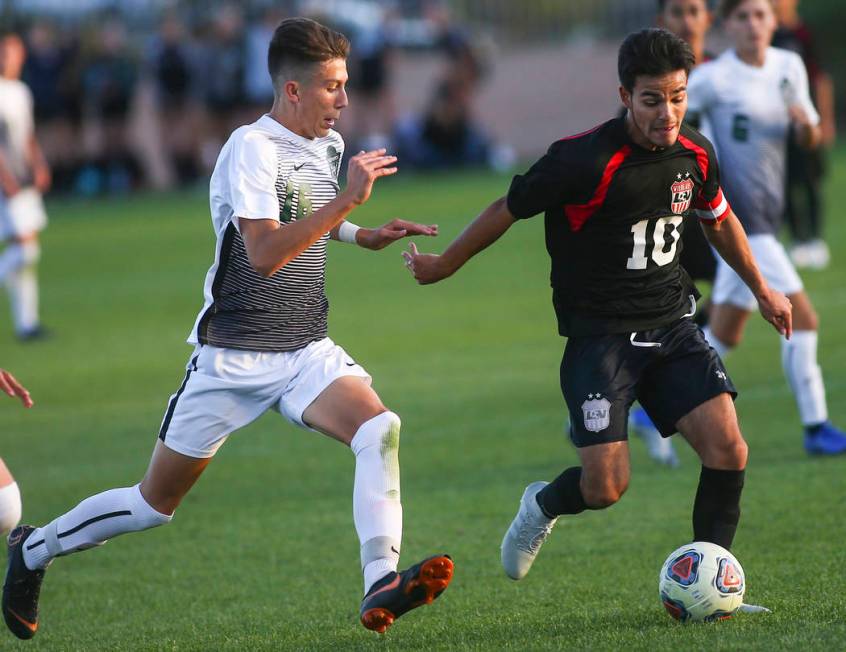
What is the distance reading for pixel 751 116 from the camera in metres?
7.91

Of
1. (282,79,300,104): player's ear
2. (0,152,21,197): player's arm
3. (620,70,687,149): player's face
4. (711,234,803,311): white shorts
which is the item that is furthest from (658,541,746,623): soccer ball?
(0,152,21,197): player's arm

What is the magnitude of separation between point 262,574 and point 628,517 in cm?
185

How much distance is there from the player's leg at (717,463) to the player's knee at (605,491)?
0.29 meters

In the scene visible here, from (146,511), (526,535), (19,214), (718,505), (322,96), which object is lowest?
(19,214)

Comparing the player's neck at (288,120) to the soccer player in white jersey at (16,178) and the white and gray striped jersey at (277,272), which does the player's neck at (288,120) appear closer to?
the white and gray striped jersey at (277,272)

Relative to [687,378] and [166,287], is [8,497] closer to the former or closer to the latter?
[687,378]

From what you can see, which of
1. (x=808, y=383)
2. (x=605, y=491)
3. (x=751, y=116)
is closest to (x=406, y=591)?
(x=605, y=491)

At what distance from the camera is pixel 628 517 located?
6871 millimetres

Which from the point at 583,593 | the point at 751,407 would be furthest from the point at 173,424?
the point at 751,407

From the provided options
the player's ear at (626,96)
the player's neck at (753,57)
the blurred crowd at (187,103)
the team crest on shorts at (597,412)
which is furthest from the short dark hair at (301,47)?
the blurred crowd at (187,103)

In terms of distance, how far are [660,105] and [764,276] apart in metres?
2.94

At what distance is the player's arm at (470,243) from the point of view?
5.20 metres

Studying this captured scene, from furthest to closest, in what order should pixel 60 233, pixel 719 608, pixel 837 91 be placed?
pixel 837 91 → pixel 60 233 → pixel 719 608

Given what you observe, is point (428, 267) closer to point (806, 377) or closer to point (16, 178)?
→ point (806, 377)
